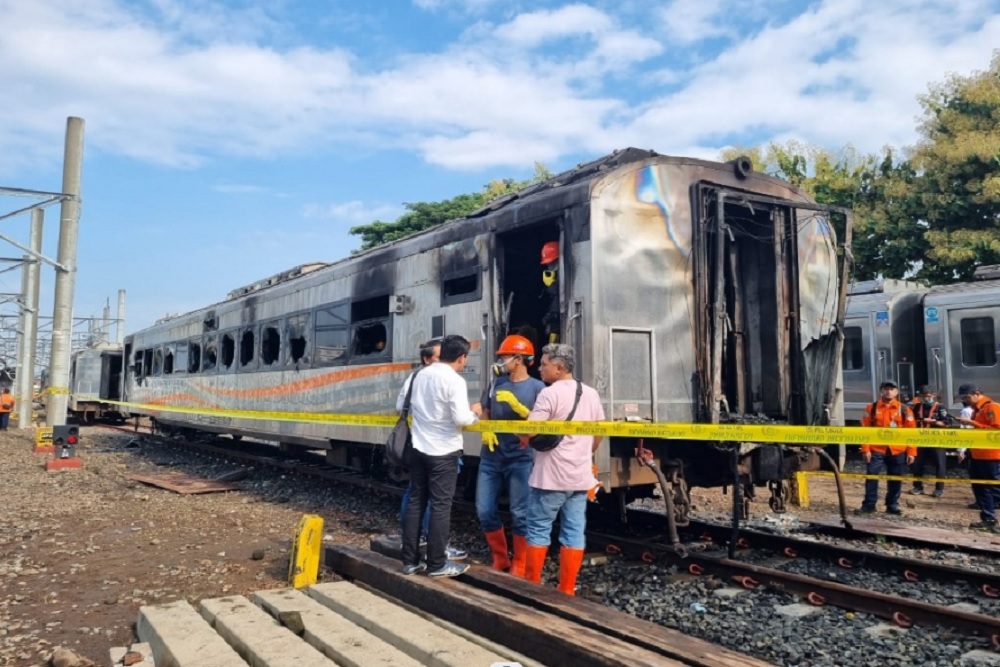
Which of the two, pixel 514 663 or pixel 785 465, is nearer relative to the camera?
pixel 514 663

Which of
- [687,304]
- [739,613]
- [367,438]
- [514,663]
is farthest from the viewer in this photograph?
[367,438]

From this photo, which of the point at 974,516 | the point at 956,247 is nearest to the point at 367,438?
the point at 974,516

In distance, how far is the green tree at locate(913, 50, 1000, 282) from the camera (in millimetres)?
17797

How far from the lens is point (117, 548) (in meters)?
7.07

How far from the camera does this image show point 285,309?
11.7m

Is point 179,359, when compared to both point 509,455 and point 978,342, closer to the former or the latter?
point 509,455

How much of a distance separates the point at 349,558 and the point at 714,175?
4.57 meters

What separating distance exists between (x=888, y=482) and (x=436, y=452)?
6723 mm

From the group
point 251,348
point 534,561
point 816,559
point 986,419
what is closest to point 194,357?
point 251,348

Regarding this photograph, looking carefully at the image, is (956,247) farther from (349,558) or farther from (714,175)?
(349,558)

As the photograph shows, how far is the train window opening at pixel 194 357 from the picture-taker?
15.5 meters

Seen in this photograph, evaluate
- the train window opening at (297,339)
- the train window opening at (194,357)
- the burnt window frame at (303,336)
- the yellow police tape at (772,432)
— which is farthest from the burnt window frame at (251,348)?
the yellow police tape at (772,432)

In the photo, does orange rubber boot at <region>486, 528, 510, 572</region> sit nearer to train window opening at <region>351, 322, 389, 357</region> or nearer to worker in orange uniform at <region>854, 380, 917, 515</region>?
train window opening at <region>351, 322, 389, 357</region>

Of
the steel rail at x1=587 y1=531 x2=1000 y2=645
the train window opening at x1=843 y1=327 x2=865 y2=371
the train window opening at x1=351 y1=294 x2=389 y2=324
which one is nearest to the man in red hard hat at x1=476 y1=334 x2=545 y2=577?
the steel rail at x1=587 y1=531 x2=1000 y2=645
